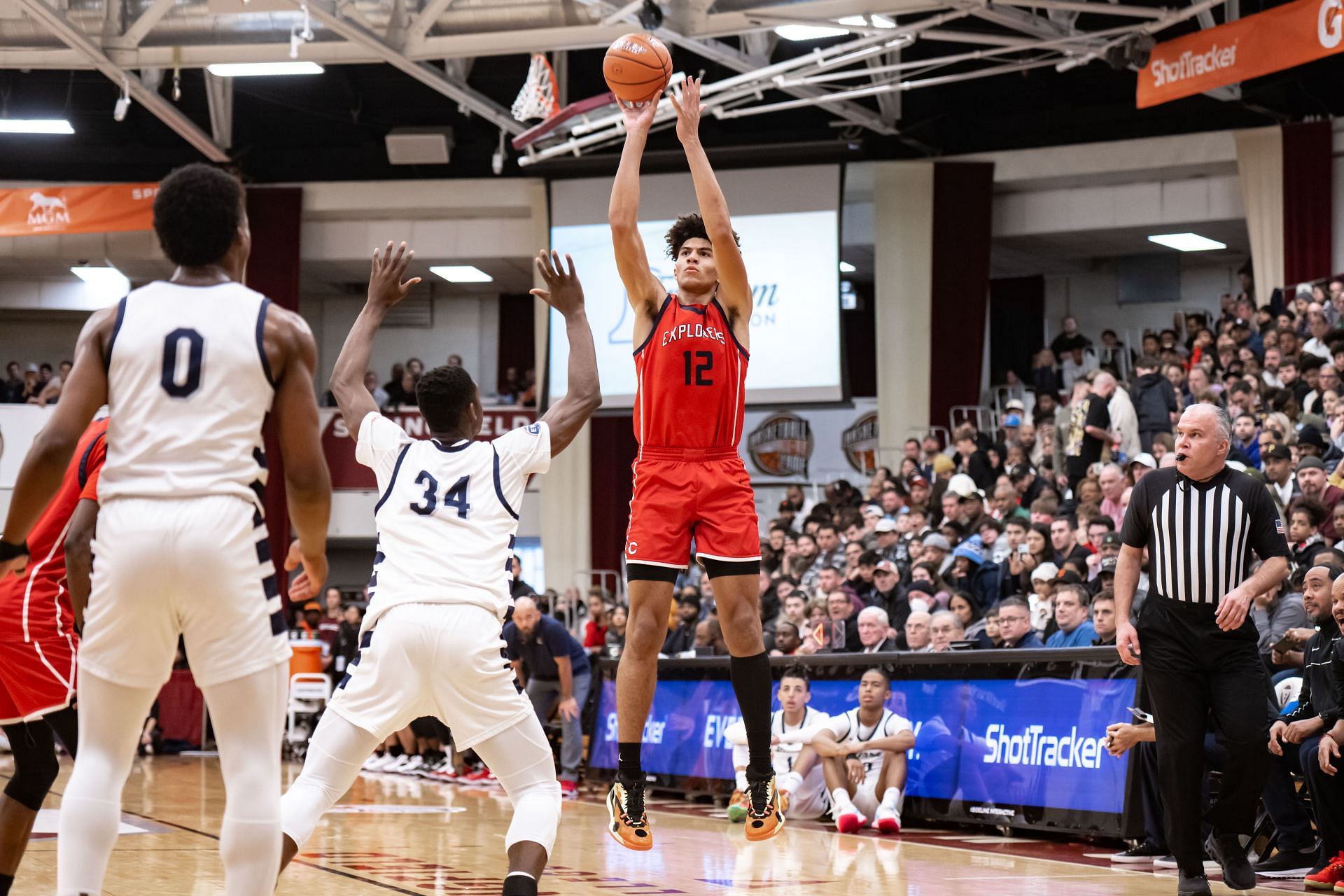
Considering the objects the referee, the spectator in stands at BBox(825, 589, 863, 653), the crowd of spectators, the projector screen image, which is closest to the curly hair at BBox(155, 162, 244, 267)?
the referee

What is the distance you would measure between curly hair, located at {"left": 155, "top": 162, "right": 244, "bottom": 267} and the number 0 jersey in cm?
122

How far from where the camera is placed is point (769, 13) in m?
15.5

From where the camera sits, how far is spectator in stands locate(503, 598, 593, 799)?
43.3 feet

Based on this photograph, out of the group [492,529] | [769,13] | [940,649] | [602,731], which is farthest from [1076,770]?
[769,13]

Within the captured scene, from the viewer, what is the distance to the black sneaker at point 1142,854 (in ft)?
25.9

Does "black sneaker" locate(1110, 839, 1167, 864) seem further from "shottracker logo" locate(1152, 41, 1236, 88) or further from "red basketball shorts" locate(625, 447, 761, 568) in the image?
"shottracker logo" locate(1152, 41, 1236, 88)

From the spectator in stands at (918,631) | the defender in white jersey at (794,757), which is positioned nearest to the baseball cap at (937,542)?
the spectator in stands at (918,631)

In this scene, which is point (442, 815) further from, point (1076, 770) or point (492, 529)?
point (492, 529)

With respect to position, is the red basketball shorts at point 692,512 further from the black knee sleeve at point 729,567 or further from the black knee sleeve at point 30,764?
the black knee sleeve at point 30,764

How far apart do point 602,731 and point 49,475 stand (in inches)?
431

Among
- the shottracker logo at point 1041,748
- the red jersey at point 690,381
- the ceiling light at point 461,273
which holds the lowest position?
the shottracker logo at point 1041,748

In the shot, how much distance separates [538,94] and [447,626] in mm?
14586

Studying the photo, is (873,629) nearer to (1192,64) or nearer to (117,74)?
(1192,64)

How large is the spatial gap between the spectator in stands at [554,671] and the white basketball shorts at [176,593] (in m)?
9.51
